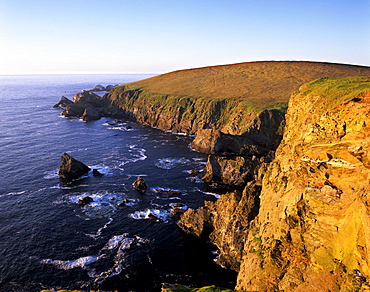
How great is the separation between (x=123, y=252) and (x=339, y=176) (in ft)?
134

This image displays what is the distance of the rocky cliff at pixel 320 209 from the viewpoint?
79.4ft

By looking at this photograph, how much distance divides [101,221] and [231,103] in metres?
98.1

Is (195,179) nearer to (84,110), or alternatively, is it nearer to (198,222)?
(198,222)

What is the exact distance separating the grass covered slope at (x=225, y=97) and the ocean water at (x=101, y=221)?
30.5 metres

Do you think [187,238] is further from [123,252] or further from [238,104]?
[238,104]

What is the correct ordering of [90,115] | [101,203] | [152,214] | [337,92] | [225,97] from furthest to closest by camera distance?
[90,115]
[225,97]
[101,203]
[152,214]
[337,92]

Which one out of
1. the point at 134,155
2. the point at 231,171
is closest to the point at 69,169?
the point at 134,155

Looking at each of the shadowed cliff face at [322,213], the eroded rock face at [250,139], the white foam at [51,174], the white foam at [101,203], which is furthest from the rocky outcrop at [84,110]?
the shadowed cliff face at [322,213]

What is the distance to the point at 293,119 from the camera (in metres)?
41.8

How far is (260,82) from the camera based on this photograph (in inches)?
6624

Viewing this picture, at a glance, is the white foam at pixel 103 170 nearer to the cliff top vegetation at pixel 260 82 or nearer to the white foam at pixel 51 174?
the white foam at pixel 51 174

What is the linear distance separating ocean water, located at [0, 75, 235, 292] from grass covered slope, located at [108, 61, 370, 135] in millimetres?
30515

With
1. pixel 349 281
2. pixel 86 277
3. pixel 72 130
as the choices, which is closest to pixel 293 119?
pixel 349 281

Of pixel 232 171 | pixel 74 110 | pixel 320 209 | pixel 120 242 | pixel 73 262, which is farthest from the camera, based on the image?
pixel 74 110
